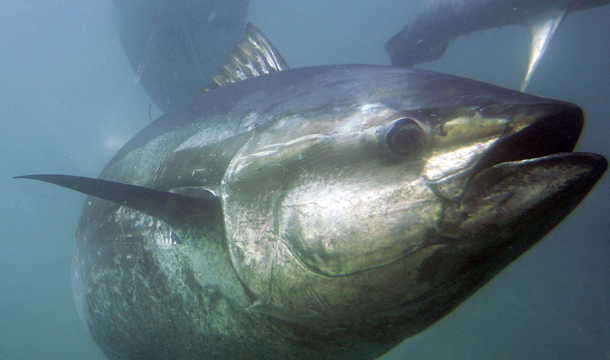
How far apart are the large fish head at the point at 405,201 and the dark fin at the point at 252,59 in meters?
1.20

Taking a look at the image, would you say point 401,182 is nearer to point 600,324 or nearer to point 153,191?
point 153,191

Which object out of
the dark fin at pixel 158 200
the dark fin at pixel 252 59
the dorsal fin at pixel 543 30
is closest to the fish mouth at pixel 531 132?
the dark fin at pixel 158 200

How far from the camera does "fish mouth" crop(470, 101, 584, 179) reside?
81 cm

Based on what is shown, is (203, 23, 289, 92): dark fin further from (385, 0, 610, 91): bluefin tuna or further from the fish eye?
(385, 0, 610, 91): bluefin tuna

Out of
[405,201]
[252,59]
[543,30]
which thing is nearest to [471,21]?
[543,30]

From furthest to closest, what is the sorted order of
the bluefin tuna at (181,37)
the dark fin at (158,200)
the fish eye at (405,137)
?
the bluefin tuna at (181,37)
the dark fin at (158,200)
the fish eye at (405,137)

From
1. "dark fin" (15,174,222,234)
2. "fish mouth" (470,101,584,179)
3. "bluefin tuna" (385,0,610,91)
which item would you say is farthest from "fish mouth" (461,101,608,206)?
"bluefin tuna" (385,0,610,91)

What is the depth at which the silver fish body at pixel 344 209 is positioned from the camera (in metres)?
0.81

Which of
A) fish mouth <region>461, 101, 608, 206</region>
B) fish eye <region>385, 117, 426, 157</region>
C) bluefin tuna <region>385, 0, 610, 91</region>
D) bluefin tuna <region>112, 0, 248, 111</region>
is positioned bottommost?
fish mouth <region>461, 101, 608, 206</region>

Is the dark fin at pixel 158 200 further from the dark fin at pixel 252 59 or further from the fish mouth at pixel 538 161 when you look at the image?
the dark fin at pixel 252 59

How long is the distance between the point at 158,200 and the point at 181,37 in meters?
6.01

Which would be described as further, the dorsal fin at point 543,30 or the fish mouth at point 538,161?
the dorsal fin at point 543,30

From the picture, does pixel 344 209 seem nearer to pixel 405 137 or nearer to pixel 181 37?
pixel 405 137

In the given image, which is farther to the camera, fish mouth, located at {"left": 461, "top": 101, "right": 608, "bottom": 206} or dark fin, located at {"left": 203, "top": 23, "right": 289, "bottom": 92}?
dark fin, located at {"left": 203, "top": 23, "right": 289, "bottom": 92}
